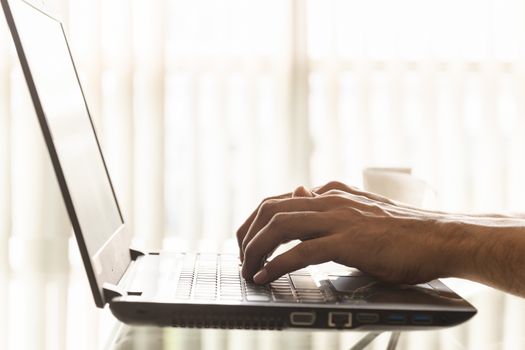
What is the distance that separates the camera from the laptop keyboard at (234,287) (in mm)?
811

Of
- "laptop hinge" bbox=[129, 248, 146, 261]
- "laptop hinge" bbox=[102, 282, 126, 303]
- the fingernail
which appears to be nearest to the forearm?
the fingernail

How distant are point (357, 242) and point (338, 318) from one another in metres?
0.11

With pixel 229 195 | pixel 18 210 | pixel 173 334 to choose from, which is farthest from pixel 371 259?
pixel 18 210

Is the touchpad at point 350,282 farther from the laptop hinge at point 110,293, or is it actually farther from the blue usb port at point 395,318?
the laptop hinge at point 110,293

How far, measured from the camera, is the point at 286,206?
3.03 ft

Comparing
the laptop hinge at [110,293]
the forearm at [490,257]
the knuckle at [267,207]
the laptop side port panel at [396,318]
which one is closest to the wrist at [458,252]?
the forearm at [490,257]

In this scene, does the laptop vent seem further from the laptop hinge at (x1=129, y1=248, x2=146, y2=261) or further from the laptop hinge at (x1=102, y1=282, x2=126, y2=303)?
the laptop hinge at (x1=129, y1=248, x2=146, y2=261)

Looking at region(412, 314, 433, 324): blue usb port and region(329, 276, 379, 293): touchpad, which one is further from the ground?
region(329, 276, 379, 293): touchpad

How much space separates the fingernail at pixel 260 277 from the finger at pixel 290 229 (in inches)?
0.9

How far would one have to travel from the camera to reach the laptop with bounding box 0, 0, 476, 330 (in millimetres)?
752

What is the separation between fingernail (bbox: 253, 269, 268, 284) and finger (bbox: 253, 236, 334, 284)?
0.02 metres

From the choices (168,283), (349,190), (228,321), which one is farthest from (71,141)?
(349,190)

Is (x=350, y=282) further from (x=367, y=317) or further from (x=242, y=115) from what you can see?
(x=242, y=115)

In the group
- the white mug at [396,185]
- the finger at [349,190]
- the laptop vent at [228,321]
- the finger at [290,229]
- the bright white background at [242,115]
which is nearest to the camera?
the laptop vent at [228,321]
